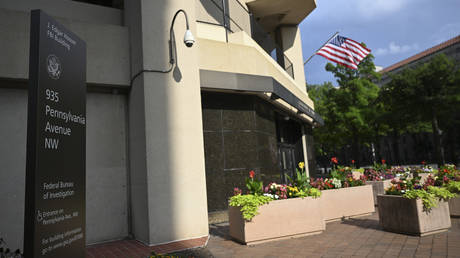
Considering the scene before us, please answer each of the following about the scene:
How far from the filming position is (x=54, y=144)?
2865 mm

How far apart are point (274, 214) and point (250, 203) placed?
585 mm

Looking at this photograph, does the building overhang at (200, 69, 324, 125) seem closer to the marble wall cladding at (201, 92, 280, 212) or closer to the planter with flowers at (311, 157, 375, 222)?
the marble wall cladding at (201, 92, 280, 212)

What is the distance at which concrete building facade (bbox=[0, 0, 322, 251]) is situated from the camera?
665cm

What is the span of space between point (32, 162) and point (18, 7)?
6.57 metres

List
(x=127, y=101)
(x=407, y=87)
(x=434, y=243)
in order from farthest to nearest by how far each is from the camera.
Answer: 1. (x=407, y=87)
2. (x=127, y=101)
3. (x=434, y=243)

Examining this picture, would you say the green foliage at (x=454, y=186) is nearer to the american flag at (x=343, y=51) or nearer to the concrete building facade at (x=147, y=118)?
the concrete building facade at (x=147, y=118)

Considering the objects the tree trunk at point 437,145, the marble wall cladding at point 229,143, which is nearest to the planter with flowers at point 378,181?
the marble wall cladding at point 229,143

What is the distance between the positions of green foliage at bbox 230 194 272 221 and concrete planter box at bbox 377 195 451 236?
8.38ft

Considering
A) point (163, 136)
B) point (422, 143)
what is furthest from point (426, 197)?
point (422, 143)

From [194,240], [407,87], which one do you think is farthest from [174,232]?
[407,87]

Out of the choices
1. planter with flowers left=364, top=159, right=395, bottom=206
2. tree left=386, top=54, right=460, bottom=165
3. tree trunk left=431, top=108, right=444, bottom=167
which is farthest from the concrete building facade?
tree trunk left=431, top=108, right=444, bottom=167

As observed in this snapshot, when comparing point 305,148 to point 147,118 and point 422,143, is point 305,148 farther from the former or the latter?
point 422,143

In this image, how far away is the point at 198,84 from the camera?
7.66 meters

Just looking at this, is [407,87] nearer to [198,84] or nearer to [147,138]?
[198,84]
